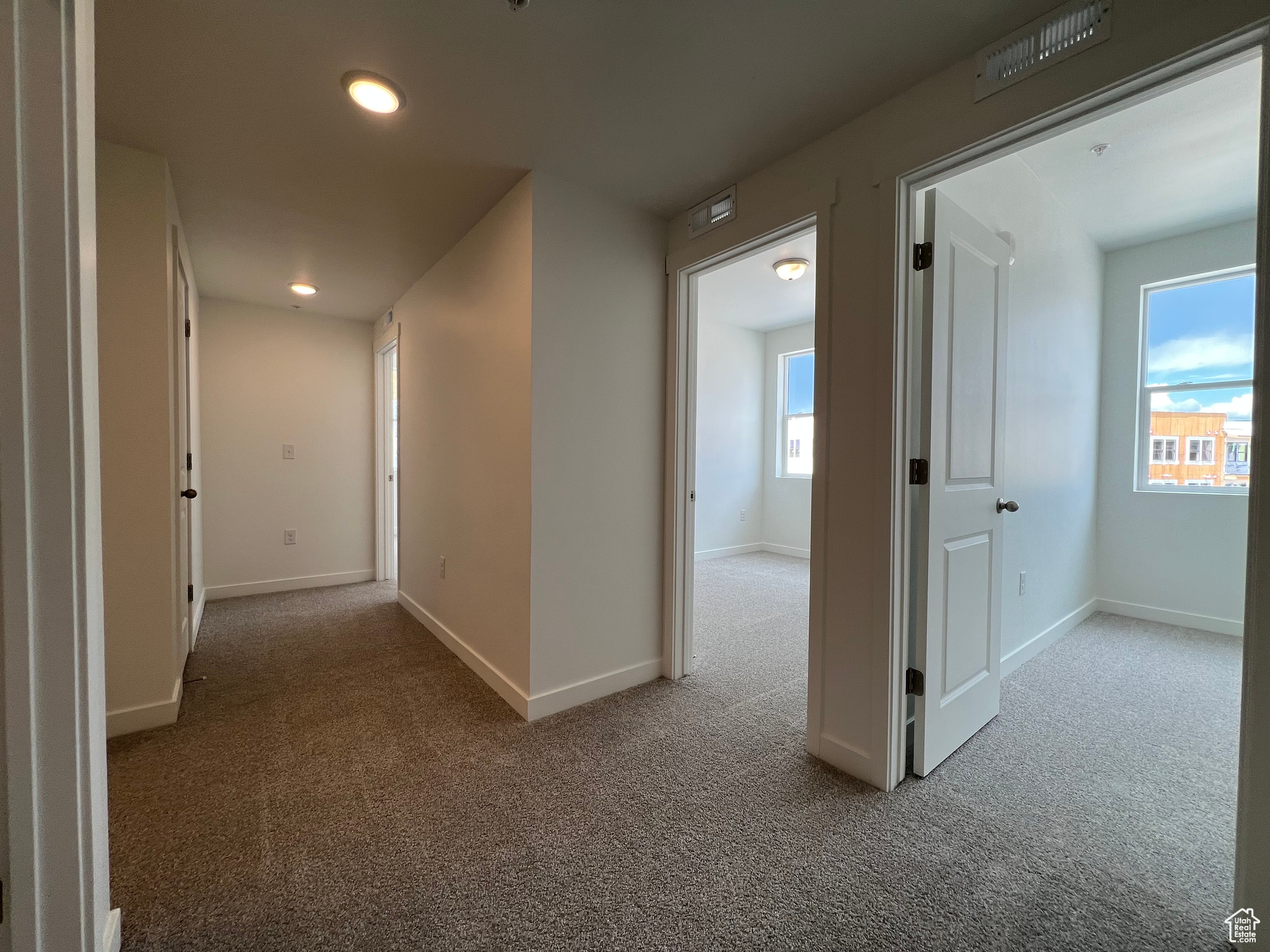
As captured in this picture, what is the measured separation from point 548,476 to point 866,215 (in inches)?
61.6

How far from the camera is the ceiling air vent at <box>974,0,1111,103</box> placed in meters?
1.36

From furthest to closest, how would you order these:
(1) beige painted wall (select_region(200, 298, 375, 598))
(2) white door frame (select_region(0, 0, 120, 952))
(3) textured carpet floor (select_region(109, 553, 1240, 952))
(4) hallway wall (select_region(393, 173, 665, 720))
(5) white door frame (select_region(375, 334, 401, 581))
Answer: (5) white door frame (select_region(375, 334, 401, 581)) → (1) beige painted wall (select_region(200, 298, 375, 598)) → (4) hallway wall (select_region(393, 173, 665, 720)) → (3) textured carpet floor (select_region(109, 553, 1240, 952)) → (2) white door frame (select_region(0, 0, 120, 952))

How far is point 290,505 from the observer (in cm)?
449

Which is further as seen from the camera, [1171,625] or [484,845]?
[1171,625]

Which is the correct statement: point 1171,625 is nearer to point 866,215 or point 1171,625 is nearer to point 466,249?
point 866,215

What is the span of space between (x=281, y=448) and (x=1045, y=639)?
5632mm

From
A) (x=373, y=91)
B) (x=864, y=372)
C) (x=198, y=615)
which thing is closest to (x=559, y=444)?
(x=864, y=372)

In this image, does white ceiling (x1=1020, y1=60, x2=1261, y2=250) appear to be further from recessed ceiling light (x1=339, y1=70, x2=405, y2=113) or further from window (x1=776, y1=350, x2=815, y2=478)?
window (x1=776, y1=350, x2=815, y2=478)

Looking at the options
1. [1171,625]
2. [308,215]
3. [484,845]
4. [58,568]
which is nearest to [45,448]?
[58,568]

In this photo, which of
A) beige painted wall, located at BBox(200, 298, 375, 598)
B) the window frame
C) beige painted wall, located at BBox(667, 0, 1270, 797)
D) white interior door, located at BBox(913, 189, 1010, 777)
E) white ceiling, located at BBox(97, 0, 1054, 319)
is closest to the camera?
white ceiling, located at BBox(97, 0, 1054, 319)

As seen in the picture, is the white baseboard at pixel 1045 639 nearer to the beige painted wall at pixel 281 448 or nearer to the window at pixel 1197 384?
the window at pixel 1197 384

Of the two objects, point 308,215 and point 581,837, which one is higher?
point 308,215

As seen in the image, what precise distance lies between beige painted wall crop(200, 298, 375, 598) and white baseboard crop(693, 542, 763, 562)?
A: 336 centimetres

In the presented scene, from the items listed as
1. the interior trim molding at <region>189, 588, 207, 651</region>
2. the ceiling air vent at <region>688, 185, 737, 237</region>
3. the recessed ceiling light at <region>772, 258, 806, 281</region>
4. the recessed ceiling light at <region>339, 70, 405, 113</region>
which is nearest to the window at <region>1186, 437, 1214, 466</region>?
the recessed ceiling light at <region>772, 258, 806, 281</region>
